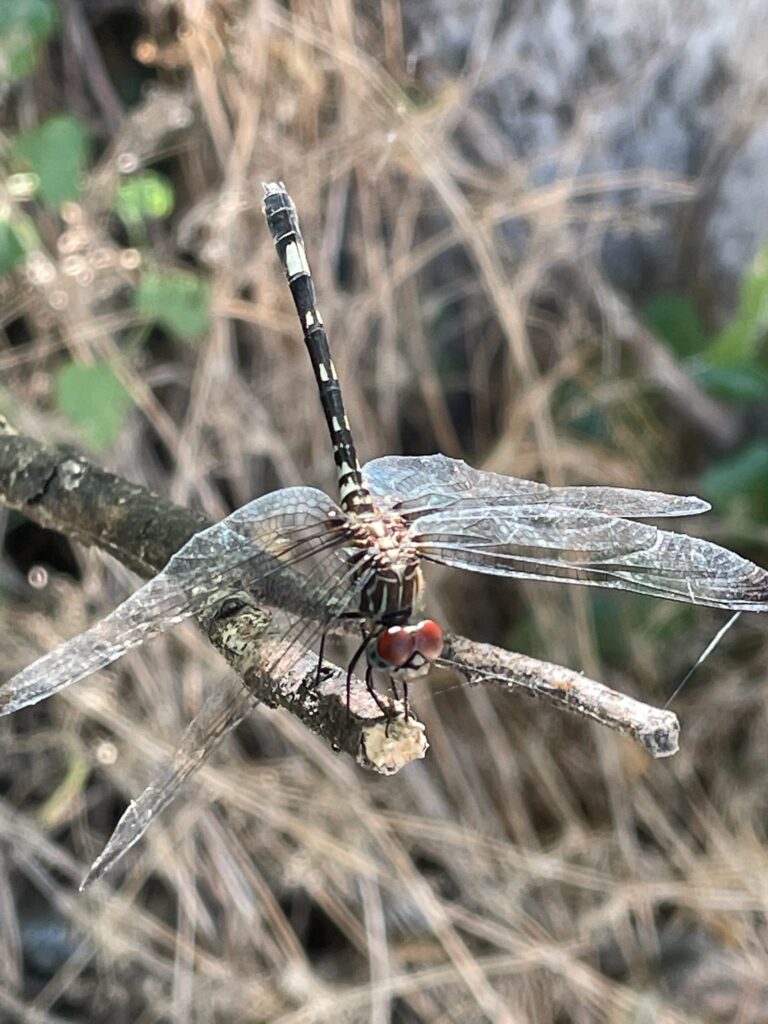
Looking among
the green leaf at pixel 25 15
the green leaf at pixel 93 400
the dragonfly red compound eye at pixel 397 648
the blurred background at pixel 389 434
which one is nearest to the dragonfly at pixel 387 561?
the dragonfly red compound eye at pixel 397 648

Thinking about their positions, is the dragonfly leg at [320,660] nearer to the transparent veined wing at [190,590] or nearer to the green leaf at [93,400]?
the transparent veined wing at [190,590]

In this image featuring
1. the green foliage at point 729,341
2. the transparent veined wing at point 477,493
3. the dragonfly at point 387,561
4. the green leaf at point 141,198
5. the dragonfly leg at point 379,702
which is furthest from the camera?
the green foliage at point 729,341

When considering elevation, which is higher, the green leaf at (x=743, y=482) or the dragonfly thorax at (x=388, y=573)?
the green leaf at (x=743, y=482)

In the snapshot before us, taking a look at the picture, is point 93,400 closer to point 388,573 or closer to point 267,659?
point 388,573

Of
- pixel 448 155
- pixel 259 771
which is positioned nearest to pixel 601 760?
pixel 259 771

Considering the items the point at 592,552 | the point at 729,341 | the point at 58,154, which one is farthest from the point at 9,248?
the point at 729,341

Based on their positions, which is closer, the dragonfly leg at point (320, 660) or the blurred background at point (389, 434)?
the dragonfly leg at point (320, 660)
